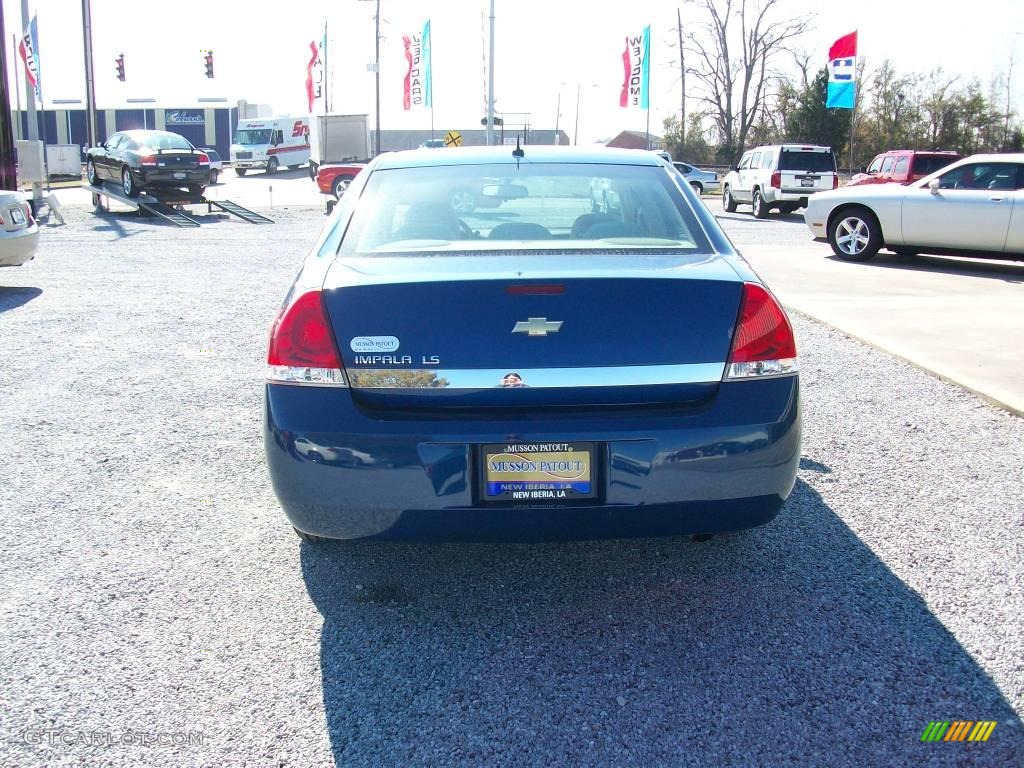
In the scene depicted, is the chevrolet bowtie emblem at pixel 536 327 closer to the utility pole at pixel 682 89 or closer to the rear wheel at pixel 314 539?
the rear wheel at pixel 314 539

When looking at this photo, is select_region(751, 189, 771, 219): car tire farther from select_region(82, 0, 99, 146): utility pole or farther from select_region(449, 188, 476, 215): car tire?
select_region(449, 188, 476, 215): car tire

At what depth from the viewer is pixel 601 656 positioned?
2881 mm

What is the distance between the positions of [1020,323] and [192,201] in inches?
779

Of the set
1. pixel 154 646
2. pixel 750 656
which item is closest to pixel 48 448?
pixel 154 646

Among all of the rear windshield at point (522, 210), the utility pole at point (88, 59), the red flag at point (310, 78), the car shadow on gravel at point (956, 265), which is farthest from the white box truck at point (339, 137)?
the rear windshield at point (522, 210)

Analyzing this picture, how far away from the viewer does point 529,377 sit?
9.14 ft

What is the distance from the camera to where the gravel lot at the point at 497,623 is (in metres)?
2.46

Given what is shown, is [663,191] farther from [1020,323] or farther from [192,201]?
[192,201]

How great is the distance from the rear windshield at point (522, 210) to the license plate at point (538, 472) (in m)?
0.80

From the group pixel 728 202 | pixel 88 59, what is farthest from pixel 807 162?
pixel 88 59

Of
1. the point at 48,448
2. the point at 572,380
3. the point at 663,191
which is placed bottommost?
the point at 48,448

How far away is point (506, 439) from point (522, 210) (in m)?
1.45

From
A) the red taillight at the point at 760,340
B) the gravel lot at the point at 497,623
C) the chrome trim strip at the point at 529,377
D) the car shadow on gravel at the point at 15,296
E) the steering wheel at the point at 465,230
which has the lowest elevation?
the car shadow on gravel at the point at 15,296

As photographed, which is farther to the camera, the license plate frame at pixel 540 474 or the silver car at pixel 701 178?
the silver car at pixel 701 178
